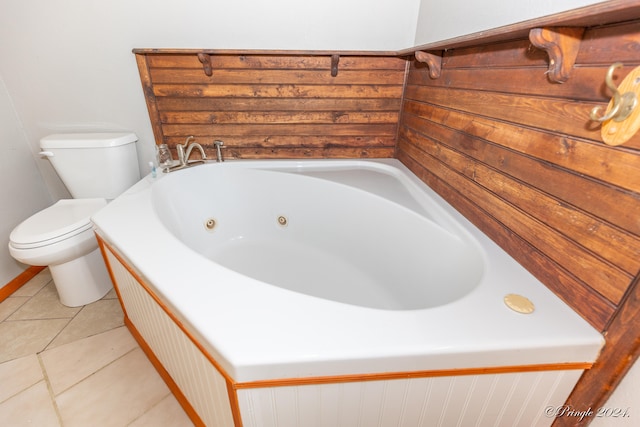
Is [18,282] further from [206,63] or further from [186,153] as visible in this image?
[206,63]

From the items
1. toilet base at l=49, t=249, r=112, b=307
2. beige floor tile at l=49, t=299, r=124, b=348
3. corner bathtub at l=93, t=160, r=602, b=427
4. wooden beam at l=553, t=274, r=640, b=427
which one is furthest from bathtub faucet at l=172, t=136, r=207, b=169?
wooden beam at l=553, t=274, r=640, b=427

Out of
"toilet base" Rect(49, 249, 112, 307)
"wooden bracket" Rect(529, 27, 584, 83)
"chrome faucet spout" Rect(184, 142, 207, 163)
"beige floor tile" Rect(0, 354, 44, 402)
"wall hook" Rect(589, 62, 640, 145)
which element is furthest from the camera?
"chrome faucet spout" Rect(184, 142, 207, 163)

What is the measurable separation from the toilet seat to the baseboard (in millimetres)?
544

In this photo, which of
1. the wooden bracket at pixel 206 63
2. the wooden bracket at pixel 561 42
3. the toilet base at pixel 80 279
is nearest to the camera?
the wooden bracket at pixel 561 42

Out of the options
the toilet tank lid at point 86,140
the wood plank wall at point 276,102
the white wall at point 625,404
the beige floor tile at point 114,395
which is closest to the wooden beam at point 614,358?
the white wall at point 625,404

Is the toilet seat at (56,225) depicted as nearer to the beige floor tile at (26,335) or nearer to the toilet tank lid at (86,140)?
the toilet tank lid at (86,140)

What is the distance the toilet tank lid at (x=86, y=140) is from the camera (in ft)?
5.01

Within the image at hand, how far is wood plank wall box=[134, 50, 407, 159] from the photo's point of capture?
168 cm

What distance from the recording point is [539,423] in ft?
2.50

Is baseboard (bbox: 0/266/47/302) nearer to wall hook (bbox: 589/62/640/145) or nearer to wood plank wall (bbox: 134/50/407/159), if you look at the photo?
wood plank wall (bbox: 134/50/407/159)

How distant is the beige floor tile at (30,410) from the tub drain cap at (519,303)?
161cm

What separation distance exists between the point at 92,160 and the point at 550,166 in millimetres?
2130

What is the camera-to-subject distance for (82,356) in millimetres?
1276

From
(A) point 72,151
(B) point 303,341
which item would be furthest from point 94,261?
(B) point 303,341
